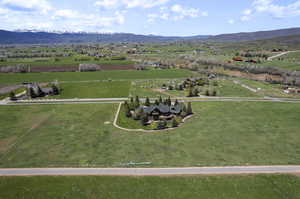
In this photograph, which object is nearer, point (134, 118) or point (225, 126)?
point (225, 126)

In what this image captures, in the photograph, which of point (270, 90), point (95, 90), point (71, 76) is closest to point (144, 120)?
point (95, 90)

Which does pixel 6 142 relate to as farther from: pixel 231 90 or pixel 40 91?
pixel 231 90

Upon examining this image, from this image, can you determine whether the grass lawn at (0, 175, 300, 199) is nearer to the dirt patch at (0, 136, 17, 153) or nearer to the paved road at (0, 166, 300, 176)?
the paved road at (0, 166, 300, 176)

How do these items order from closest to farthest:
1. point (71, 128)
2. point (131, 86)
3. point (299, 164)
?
1. point (299, 164)
2. point (71, 128)
3. point (131, 86)

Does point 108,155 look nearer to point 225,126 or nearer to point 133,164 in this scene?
point 133,164

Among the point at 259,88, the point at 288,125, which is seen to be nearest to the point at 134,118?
the point at 288,125

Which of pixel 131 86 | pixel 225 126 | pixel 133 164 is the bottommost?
pixel 133 164

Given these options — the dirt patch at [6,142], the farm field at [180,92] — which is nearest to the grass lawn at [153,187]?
the dirt patch at [6,142]
